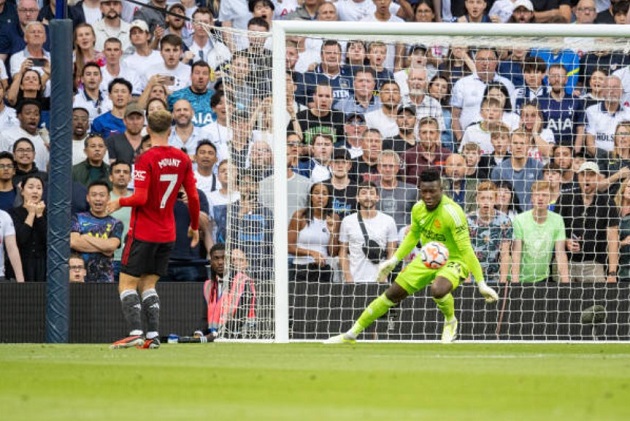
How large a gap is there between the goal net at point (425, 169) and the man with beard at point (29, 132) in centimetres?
270

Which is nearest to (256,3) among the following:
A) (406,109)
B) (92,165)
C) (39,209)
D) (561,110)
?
(406,109)

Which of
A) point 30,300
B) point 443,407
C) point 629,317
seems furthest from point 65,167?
point 443,407

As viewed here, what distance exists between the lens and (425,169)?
56.9ft

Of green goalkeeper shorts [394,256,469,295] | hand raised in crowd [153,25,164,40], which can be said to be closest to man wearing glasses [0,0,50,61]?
hand raised in crowd [153,25,164,40]

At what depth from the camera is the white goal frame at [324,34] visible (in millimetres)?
15820

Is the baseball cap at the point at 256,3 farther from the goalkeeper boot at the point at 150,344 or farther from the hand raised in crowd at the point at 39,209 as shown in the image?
the goalkeeper boot at the point at 150,344

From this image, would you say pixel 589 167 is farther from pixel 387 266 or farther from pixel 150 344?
pixel 150 344

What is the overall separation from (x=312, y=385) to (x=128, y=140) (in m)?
9.92

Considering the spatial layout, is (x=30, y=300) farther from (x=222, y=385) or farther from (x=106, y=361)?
(x=222, y=385)

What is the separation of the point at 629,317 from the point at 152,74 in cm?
748

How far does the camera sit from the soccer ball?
586 inches

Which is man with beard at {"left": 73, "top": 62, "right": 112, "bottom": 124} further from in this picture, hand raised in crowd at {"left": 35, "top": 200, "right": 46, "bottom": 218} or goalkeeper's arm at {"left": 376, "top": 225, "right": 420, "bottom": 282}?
goalkeeper's arm at {"left": 376, "top": 225, "right": 420, "bottom": 282}

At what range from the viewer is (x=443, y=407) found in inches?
282

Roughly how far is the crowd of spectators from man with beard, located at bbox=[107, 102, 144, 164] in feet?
0.08
